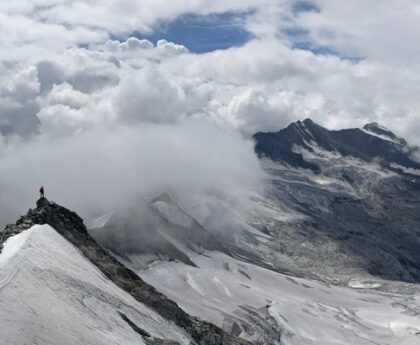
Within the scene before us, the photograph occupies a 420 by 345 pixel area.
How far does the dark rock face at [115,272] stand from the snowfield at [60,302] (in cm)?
320

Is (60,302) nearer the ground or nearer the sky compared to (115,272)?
nearer the ground

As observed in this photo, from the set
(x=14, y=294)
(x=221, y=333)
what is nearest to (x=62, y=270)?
(x=14, y=294)

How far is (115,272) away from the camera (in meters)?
111

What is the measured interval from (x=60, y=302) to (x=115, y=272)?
29454mm

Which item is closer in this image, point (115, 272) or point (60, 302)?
point (60, 302)

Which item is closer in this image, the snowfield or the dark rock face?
the snowfield

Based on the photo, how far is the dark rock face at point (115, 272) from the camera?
341 ft

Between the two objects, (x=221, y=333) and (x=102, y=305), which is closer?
(x=102, y=305)

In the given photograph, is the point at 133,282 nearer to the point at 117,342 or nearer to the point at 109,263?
the point at 109,263

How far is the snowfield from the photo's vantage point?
7162 centimetres

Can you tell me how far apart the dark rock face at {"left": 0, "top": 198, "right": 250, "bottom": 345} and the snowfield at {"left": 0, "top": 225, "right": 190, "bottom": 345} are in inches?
126

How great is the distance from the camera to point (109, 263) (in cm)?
11362

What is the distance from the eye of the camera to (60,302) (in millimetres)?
81812

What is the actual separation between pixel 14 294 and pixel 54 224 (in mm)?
37782
